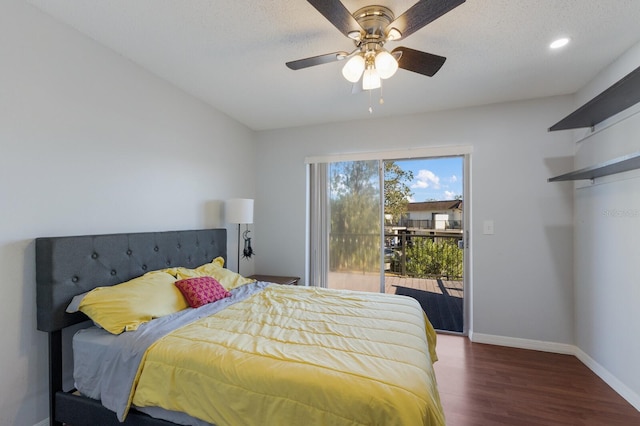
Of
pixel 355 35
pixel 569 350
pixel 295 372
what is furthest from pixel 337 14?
pixel 569 350

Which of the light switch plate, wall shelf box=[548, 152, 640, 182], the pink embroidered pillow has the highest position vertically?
wall shelf box=[548, 152, 640, 182]

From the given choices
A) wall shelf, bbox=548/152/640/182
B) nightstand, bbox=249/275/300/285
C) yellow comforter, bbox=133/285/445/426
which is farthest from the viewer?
nightstand, bbox=249/275/300/285

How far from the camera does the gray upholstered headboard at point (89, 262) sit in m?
1.63

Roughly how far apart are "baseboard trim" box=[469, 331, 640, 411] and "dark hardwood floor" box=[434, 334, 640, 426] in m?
0.04

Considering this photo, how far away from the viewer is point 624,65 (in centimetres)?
210

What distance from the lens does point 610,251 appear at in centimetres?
228

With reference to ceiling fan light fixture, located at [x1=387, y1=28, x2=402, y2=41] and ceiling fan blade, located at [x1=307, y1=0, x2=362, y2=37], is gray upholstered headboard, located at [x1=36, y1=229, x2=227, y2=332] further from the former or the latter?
ceiling fan light fixture, located at [x1=387, y1=28, x2=402, y2=41]

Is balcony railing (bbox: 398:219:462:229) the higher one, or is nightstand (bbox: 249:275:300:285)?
balcony railing (bbox: 398:219:462:229)

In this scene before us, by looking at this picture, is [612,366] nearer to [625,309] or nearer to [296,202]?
[625,309]

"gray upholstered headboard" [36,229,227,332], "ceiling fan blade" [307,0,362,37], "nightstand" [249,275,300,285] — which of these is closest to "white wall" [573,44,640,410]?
"ceiling fan blade" [307,0,362,37]

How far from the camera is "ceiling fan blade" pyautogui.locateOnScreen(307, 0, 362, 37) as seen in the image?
4.14 feet

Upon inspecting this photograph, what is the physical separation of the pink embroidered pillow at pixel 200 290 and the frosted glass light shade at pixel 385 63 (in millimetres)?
1941

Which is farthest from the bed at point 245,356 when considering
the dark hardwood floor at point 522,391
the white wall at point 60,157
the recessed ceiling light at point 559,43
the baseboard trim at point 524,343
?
the recessed ceiling light at point 559,43

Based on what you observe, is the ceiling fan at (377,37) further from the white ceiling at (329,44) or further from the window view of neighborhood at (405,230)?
the window view of neighborhood at (405,230)
